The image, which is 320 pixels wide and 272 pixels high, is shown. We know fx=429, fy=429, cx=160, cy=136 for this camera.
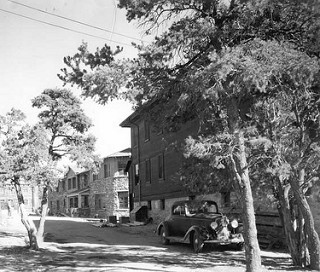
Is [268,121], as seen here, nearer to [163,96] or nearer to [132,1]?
[163,96]

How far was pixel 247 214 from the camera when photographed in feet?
33.1

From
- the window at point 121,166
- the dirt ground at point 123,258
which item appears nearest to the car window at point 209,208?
the dirt ground at point 123,258

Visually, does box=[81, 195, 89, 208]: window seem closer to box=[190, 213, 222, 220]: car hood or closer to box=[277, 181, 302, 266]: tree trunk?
box=[190, 213, 222, 220]: car hood

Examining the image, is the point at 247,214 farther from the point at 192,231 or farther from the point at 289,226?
the point at 192,231

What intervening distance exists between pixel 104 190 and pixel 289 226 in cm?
3470

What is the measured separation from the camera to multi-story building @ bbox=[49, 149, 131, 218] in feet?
142

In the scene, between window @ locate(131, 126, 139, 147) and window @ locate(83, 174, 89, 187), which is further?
window @ locate(83, 174, 89, 187)

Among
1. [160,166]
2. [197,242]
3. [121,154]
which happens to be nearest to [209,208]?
[197,242]

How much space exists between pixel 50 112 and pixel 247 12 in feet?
37.9

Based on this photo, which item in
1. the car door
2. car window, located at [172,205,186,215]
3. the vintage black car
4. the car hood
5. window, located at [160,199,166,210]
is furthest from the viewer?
window, located at [160,199,166,210]

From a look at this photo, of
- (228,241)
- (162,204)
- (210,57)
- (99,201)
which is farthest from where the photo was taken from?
(99,201)

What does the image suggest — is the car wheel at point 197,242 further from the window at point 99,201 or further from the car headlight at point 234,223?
the window at point 99,201

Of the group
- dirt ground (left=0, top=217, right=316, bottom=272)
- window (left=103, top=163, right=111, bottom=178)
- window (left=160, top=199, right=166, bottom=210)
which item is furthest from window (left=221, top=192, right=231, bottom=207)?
window (left=103, top=163, right=111, bottom=178)

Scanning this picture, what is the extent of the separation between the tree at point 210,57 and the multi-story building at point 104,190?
31.1m
